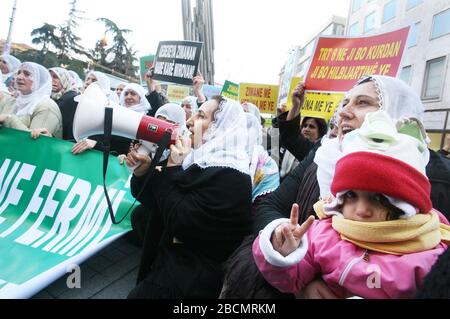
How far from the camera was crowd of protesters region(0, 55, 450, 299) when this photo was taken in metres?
0.85

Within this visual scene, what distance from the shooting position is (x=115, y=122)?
157 centimetres

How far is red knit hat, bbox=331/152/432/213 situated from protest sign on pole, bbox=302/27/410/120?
1.51 metres

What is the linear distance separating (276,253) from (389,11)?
2533 centimetres

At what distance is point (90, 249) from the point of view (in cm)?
197

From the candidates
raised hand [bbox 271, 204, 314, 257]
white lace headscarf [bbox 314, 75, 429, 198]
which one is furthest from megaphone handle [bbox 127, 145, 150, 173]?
raised hand [bbox 271, 204, 314, 257]

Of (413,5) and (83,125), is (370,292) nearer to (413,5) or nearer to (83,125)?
(83,125)

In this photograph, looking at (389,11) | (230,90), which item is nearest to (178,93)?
(230,90)

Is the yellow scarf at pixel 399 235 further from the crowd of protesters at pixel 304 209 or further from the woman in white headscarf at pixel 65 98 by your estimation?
the woman in white headscarf at pixel 65 98

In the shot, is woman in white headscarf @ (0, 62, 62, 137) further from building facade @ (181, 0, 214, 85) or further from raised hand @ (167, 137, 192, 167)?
building facade @ (181, 0, 214, 85)

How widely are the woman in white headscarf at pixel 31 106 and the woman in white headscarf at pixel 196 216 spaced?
6.24 ft

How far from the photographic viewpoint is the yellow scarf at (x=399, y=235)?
836 mm

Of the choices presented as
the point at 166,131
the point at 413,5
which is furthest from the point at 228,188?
the point at 413,5

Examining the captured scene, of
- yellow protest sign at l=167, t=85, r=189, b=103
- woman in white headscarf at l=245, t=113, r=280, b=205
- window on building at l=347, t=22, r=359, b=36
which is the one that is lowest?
woman in white headscarf at l=245, t=113, r=280, b=205

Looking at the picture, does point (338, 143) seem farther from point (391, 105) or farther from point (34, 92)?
point (34, 92)
